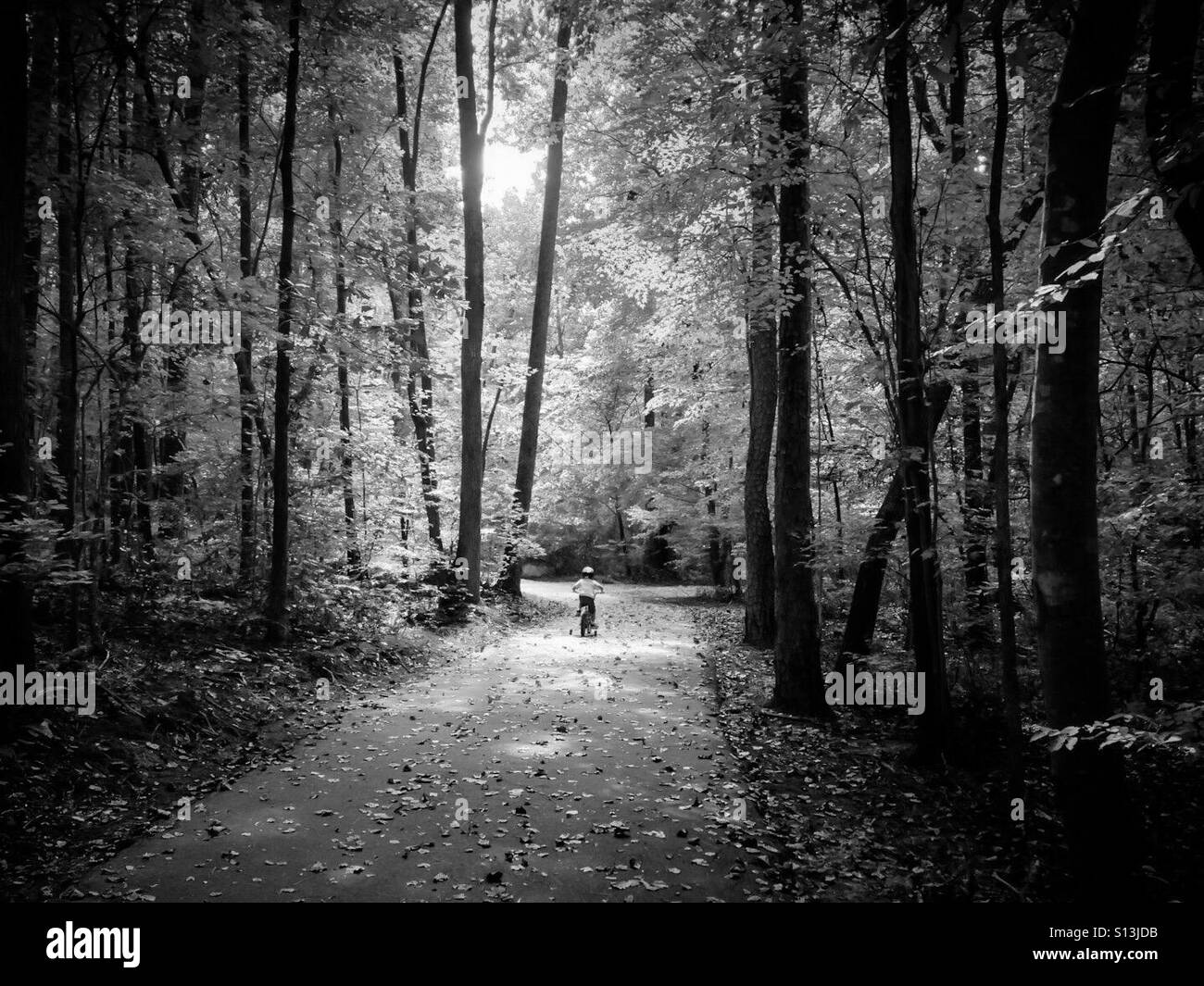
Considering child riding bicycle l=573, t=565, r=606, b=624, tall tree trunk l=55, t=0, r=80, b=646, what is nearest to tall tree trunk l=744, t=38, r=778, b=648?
child riding bicycle l=573, t=565, r=606, b=624

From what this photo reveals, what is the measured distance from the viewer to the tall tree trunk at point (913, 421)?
6.37 m

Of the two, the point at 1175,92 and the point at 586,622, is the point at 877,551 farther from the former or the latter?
the point at 586,622

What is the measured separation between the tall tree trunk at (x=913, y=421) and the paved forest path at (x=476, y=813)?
2.37 meters

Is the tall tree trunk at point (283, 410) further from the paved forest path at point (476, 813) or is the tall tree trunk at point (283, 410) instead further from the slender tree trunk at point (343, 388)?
the paved forest path at point (476, 813)

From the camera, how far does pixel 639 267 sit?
15297 mm

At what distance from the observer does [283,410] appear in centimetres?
954

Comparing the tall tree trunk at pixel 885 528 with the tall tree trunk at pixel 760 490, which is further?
the tall tree trunk at pixel 760 490

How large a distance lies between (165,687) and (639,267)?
12525mm

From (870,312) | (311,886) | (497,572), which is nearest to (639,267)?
(870,312)

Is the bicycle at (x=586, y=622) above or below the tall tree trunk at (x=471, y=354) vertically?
below

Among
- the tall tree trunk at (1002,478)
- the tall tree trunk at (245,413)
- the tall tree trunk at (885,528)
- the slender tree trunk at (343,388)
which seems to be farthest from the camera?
the slender tree trunk at (343,388)

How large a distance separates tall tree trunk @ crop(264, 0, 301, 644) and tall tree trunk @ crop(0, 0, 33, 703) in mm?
3569

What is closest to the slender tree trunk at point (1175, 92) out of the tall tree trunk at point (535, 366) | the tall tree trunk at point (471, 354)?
the tall tree trunk at point (471, 354)
